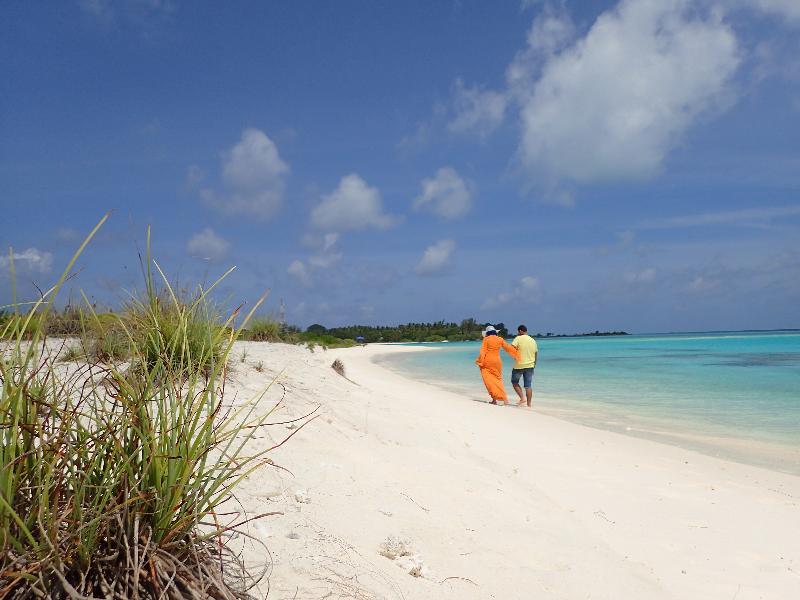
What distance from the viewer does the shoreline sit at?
6914 mm

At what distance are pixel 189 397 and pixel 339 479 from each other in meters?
2.03

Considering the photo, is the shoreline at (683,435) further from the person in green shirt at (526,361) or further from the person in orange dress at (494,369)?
the person in orange dress at (494,369)

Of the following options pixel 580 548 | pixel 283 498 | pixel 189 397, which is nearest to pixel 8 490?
pixel 189 397

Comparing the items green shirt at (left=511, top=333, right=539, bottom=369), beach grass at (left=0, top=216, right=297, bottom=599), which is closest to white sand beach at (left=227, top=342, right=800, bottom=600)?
beach grass at (left=0, top=216, right=297, bottom=599)

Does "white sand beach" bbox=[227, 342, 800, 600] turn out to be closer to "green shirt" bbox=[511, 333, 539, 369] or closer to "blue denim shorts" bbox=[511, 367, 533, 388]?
"blue denim shorts" bbox=[511, 367, 533, 388]

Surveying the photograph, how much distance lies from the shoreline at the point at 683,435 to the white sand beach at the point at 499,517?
24.9 inches

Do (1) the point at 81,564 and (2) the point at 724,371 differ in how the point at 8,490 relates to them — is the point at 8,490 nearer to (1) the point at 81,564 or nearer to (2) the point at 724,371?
(1) the point at 81,564

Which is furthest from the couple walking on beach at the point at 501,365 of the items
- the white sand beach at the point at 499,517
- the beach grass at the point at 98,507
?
the beach grass at the point at 98,507

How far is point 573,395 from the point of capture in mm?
13695

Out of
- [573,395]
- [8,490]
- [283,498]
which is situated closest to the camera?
[8,490]

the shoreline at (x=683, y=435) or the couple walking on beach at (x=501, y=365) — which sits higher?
the couple walking on beach at (x=501, y=365)

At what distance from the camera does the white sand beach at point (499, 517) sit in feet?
8.89

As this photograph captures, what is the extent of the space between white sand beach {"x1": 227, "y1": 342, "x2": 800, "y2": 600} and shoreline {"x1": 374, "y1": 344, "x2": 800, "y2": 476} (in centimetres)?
63

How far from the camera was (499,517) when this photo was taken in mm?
3783
